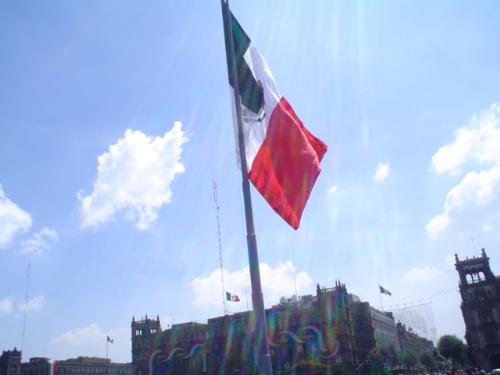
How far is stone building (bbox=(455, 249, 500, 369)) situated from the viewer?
7062 cm

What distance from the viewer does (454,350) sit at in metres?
88.8

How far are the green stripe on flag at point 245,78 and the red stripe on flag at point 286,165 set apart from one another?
21.2 inches

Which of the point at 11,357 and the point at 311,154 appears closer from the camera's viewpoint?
the point at 311,154

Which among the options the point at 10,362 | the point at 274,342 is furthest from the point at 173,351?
the point at 10,362

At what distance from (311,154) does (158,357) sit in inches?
3182

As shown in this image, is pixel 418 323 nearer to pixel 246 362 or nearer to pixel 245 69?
pixel 246 362

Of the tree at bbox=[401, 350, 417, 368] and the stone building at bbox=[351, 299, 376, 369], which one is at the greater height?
the stone building at bbox=[351, 299, 376, 369]

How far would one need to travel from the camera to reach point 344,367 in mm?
64125

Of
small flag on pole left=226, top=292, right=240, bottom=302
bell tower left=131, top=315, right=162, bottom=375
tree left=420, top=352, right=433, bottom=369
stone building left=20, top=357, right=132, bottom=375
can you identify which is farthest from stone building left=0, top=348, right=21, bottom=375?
tree left=420, top=352, right=433, bottom=369

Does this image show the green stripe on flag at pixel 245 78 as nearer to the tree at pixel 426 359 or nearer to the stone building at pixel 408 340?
the tree at pixel 426 359

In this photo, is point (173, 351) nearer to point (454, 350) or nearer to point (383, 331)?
point (383, 331)

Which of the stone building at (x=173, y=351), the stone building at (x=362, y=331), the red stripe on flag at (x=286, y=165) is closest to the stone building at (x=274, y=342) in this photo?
the stone building at (x=173, y=351)

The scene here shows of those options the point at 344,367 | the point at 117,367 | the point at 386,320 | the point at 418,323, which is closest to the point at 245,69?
the point at 344,367

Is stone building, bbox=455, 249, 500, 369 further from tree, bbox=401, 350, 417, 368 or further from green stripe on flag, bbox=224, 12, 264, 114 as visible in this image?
green stripe on flag, bbox=224, 12, 264, 114
